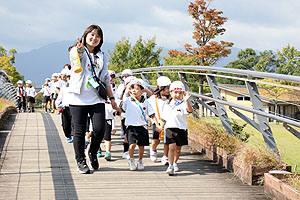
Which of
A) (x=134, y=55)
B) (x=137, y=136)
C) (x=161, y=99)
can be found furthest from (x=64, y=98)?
(x=134, y=55)

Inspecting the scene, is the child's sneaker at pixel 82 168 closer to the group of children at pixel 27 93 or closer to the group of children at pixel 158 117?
the group of children at pixel 158 117

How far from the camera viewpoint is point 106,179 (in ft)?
15.9

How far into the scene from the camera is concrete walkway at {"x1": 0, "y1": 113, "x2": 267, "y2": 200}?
4.24 metres

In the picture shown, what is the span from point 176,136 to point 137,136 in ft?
1.74

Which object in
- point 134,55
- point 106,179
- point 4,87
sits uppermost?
point 134,55

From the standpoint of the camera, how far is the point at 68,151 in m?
6.50

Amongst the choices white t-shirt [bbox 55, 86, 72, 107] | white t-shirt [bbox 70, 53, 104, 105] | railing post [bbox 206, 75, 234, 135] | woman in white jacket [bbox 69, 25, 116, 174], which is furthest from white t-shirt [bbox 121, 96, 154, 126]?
white t-shirt [bbox 55, 86, 72, 107]

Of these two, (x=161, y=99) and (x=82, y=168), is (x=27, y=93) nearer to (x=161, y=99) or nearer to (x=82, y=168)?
(x=161, y=99)

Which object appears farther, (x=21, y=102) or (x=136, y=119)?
(x=21, y=102)

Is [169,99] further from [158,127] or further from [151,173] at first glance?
[151,173]

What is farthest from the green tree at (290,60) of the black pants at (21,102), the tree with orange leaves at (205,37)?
the black pants at (21,102)

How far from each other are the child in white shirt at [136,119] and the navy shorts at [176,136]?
0.31m

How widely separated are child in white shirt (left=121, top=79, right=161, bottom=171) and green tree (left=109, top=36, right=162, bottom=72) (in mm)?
37726

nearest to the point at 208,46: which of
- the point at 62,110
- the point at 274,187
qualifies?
the point at 62,110
